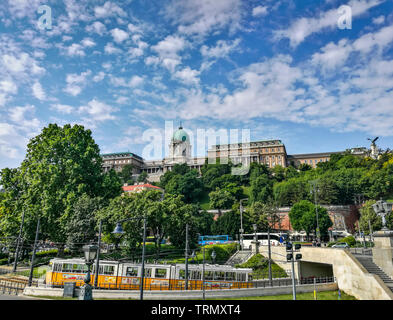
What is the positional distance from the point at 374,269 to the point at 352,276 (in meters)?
1.78

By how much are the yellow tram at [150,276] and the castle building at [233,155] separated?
108 m

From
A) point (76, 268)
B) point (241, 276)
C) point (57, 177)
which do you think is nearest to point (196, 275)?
point (241, 276)

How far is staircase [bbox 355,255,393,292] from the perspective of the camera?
22.2m

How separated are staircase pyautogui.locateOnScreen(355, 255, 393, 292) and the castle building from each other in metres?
108

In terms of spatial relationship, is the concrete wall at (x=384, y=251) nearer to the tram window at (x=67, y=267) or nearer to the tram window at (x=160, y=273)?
the tram window at (x=160, y=273)

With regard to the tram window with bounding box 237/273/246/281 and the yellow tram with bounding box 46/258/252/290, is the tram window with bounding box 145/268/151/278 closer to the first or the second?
the yellow tram with bounding box 46/258/252/290

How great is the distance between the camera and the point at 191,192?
108 meters

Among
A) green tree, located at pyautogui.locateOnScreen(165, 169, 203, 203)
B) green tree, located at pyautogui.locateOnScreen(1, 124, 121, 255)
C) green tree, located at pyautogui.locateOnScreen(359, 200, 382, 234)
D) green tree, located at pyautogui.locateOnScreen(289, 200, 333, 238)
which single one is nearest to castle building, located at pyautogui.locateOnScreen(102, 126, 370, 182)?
green tree, located at pyautogui.locateOnScreen(165, 169, 203, 203)

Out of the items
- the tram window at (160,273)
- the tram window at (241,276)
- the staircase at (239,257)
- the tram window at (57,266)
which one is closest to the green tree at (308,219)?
the staircase at (239,257)

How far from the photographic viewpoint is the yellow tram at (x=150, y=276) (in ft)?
85.9

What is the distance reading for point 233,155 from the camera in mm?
145875
